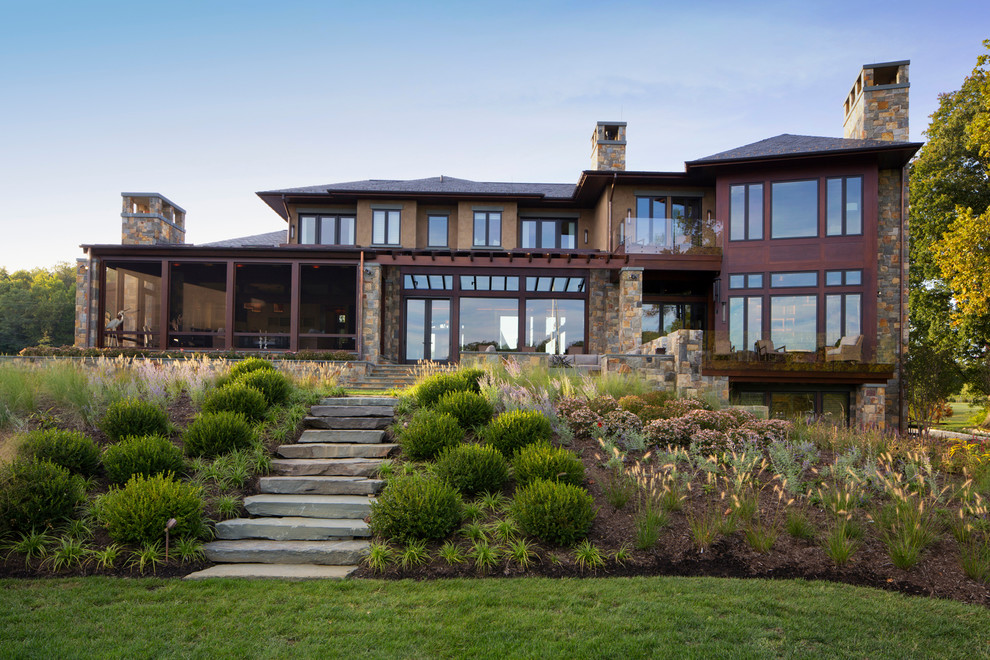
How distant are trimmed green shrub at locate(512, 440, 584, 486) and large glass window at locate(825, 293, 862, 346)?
1316 cm

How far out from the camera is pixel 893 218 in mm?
16953

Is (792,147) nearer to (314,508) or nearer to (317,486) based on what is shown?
(317,486)

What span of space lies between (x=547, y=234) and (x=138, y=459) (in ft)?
57.2

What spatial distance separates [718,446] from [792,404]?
1014 cm

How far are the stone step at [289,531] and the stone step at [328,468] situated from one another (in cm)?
118

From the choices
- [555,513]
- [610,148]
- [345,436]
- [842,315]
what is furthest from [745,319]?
[555,513]

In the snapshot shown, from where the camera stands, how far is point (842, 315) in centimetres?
1647

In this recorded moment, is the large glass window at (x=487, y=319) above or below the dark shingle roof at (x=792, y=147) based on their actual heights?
below

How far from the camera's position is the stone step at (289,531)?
540 centimetres

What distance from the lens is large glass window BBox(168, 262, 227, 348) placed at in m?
21.4

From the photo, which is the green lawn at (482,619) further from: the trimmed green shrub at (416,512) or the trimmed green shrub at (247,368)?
the trimmed green shrub at (247,368)

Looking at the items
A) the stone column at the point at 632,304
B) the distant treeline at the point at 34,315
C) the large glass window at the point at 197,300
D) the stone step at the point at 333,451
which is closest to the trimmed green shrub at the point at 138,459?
the stone step at the point at 333,451

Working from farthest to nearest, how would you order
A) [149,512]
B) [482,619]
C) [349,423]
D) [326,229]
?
[326,229]
[349,423]
[149,512]
[482,619]

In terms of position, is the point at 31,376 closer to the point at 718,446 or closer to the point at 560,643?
the point at 560,643
